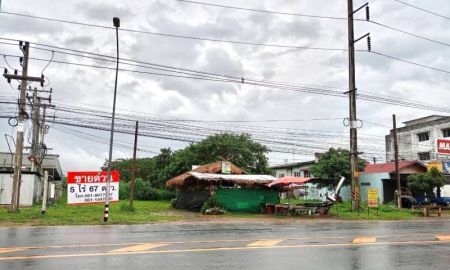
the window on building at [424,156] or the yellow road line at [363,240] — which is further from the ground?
the window on building at [424,156]

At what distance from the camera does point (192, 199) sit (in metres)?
34.7

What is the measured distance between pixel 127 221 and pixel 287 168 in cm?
4704

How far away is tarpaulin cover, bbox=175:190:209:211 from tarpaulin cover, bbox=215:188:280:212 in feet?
5.65

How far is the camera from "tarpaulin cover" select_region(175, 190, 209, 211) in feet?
109

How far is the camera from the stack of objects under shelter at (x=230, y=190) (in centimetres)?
3161

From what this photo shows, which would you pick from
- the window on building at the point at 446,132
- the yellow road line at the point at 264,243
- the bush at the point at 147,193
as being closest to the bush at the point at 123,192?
the bush at the point at 147,193

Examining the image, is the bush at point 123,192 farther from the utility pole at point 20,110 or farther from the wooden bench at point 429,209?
the wooden bench at point 429,209

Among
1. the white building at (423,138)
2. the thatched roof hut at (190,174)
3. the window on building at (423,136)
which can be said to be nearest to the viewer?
the thatched roof hut at (190,174)

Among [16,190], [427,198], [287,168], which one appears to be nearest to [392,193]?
[427,198]

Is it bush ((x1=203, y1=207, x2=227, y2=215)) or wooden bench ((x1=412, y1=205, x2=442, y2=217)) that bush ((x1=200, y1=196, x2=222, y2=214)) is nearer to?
bush ((x1=203, y1=207, x2=227, y2=215))

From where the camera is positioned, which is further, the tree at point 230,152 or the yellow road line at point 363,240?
the tree at point 230,152

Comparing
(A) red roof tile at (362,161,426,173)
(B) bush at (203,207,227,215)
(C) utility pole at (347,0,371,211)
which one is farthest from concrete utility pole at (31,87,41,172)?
(A) red roof tile at (362,161,426,173)

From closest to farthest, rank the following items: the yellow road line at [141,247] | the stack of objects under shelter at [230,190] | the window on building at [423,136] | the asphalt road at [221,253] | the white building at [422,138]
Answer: the asphalt road at [221,253], the yellow road line at [141,247], the stack of objects under shelter at [230,190], the white building at [422,138], the window on building at [423,136]

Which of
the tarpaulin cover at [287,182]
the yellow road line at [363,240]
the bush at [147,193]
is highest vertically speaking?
the tarpaulin cover at [287,182]
